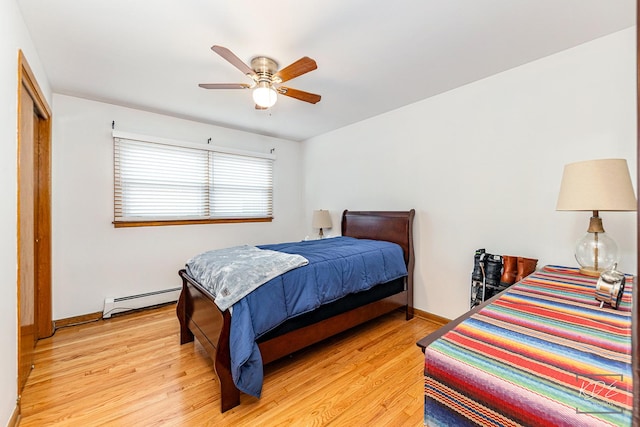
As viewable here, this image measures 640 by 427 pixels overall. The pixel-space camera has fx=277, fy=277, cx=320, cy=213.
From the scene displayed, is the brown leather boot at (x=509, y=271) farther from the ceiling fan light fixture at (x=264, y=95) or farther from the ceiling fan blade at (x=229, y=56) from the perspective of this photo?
the ceiling fan blade at (x=229, y=56)

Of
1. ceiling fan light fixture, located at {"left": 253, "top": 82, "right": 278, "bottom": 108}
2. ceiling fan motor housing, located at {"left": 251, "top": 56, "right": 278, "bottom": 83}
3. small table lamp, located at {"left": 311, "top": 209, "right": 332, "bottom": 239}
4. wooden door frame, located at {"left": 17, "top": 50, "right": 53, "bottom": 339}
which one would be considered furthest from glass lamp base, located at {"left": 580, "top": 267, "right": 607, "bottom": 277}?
wooden door frame, located at {"left": 17, "top": 50, "right": 53, "bottom": 339}

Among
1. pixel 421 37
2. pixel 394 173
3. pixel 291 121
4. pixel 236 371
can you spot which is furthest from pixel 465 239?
pixel 291 121

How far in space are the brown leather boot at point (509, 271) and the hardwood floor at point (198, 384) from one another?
0.93 metres

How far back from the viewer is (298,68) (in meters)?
1.92

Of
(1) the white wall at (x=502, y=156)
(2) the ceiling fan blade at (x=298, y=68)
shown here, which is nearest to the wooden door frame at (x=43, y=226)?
(2) the ceiling fan blade at (x=298, y=68)

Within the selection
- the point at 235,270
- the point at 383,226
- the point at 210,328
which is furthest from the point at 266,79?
the point at 383,226

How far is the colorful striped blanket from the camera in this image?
0.62 meters

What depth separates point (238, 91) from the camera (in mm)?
2848

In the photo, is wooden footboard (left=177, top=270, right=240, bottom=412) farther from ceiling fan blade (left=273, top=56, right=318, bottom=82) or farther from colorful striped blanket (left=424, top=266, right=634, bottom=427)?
ceiling fan blade (left=273, top=56, right=318, bottom=82)

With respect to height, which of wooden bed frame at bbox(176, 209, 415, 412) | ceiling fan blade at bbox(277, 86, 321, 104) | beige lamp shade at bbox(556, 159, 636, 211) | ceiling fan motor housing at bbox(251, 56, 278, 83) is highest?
ceiling fan motor housing at bbox(251, 56, 278, 83)

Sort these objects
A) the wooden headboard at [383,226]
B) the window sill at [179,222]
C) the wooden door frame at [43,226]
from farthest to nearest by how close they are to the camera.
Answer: the window sill at [179,222] < the wooden headboard at [383,226] < the wooden door frame at [43,226]

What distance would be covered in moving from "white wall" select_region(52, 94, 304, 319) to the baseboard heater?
0.08 metres

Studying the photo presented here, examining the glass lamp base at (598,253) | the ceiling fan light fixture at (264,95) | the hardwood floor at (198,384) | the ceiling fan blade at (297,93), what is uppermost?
the ceiling fan blade at (297,93)

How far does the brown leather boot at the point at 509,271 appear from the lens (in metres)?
2.24
